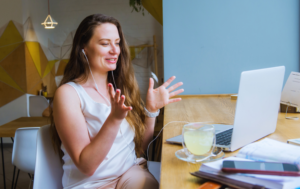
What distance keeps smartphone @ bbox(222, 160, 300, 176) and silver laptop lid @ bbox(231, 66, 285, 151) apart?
0.61 ft

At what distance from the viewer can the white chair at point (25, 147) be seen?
75.6 inches

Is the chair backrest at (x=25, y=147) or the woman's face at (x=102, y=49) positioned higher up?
the woman's face at (x=102, y=49)

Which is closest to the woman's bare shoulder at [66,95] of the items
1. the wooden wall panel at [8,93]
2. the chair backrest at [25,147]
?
the chair backrest at [25,147]

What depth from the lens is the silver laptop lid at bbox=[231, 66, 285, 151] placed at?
86cm

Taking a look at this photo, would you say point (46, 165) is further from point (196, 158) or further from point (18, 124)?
point (18, 124)

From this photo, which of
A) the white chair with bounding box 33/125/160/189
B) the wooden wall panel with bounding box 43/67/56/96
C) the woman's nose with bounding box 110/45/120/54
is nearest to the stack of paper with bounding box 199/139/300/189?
the white chair with bounding box 33/125/160/189

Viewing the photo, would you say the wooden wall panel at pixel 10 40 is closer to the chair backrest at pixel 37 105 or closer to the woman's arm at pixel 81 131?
the chair backrest at pixel 37 105

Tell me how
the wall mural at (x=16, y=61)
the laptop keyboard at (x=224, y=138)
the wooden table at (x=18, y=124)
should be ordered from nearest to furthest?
the laptop keyboard at (x=224, y=138) < the wooden table at (x=18, y=124) < the wall mural at (x=16, y=61)

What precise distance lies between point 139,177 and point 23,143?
46.2 inches

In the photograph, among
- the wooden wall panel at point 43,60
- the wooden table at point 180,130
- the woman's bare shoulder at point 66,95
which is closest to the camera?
the wooden table at point 180,130

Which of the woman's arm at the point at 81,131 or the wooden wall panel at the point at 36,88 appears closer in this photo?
the woman's arm at the point at 81,131

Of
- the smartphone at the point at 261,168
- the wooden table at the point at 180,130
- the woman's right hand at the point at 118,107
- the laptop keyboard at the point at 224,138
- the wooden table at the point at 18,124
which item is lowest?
the wooden table at the point at 18,124

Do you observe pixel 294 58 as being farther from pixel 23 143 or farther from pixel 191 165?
pixel 23 143

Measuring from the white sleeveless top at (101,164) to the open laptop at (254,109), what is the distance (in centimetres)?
29
